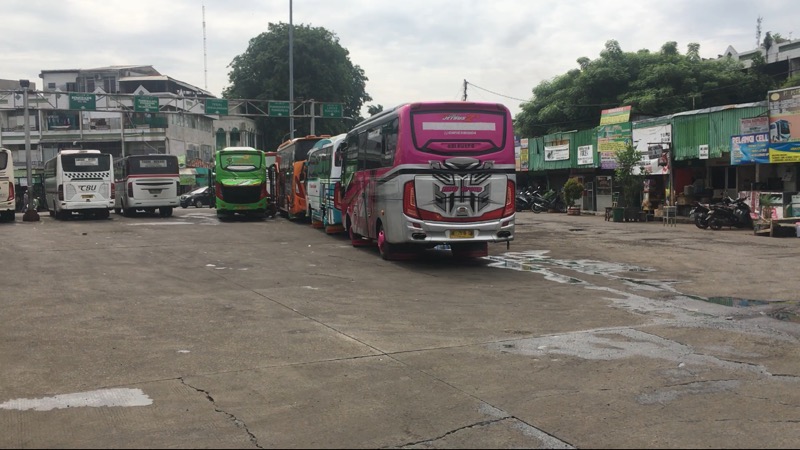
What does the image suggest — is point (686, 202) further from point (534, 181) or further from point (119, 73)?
point (119, 73)

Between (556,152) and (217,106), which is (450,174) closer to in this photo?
(556,152)

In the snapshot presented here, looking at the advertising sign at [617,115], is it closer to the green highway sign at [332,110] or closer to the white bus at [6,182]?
the green highway sign at [332,110]

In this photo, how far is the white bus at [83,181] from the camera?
88.1ft

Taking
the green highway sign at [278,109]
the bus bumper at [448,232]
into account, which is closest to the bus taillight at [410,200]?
the bus bumper at [448,232]

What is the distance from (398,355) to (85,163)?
24.5 m

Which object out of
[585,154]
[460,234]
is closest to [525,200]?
[585,154]

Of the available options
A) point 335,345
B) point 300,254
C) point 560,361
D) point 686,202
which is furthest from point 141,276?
point 686,202

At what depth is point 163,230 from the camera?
2180 cm

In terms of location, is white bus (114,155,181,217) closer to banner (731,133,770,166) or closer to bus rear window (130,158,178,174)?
bus rear window (130,158,178,174)

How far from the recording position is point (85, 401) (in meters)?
5.20

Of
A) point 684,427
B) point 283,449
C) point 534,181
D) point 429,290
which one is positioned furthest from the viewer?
point 534,181

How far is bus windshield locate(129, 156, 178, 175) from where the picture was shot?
94.1ft

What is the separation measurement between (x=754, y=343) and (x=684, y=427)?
10.1 feet

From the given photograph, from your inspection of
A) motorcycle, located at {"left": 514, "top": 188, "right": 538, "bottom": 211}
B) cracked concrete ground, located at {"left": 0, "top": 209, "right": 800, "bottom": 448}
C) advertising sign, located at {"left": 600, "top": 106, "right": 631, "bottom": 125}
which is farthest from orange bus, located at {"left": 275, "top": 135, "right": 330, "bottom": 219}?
motorcycle, located at {"left": 514, "top": 188, "right": 538, "bottom": 211}
